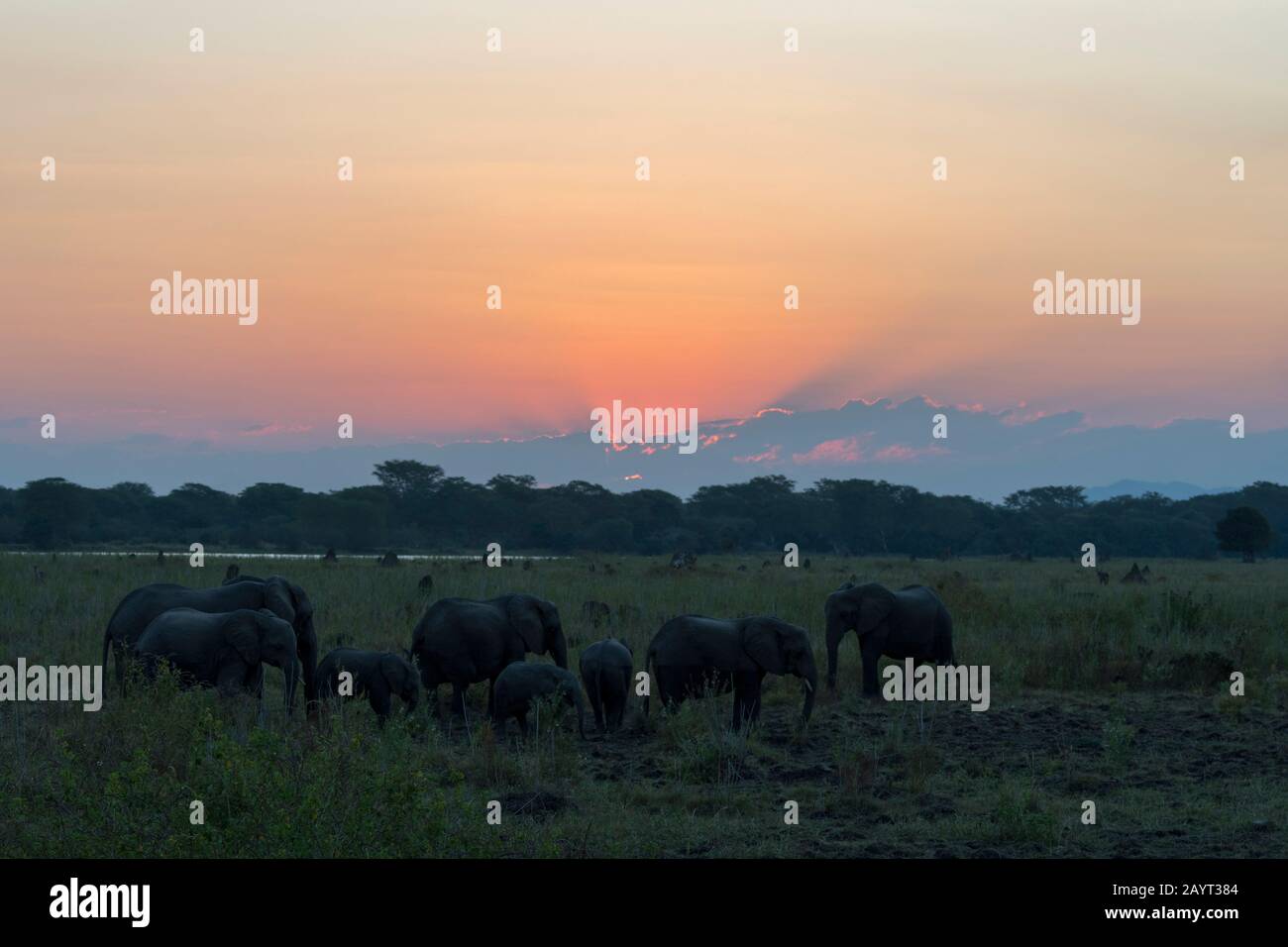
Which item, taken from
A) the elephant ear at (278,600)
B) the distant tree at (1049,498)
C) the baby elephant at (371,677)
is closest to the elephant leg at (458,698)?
the baby elephant at (371,677)

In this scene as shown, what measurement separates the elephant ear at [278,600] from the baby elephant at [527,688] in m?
2.67

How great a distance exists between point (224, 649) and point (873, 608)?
802 centimetres

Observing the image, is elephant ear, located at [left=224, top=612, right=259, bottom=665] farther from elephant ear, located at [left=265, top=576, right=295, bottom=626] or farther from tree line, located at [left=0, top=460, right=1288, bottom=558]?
tree line, located at [left=0, top=460, right=1288, bottom=558]

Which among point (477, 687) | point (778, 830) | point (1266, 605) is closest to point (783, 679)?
point (477, 687)

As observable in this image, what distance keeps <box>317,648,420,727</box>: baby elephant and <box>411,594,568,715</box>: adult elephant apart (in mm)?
881

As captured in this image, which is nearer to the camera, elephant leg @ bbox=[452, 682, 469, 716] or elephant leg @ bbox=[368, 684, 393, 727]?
elephant leg @ bbox=[368, 684, 393, 727]

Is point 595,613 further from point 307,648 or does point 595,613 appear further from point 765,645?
point 765,645

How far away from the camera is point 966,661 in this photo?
20062 millimetres

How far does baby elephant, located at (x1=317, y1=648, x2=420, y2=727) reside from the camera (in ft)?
48.3

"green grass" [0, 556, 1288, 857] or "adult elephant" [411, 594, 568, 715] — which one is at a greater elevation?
"adult elephant" [411, 594, 568, 715]

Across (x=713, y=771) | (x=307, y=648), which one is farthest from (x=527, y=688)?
(x=307, y=648)

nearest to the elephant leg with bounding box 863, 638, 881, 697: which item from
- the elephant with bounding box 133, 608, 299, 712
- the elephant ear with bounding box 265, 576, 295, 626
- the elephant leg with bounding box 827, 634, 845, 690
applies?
the elephant leg with bounding box 827, 634, 845, 690

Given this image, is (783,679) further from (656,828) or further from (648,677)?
(656,828)

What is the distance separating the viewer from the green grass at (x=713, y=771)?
8891 mm
